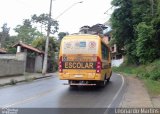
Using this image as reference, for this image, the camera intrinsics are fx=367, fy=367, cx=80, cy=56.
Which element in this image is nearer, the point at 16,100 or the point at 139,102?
the point at 139,102

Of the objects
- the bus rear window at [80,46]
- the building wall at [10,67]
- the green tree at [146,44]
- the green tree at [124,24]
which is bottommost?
the building wall at [10,67]

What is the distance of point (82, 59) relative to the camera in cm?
2055

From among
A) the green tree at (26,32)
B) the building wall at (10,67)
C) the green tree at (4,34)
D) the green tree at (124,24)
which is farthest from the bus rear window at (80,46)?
the green tree at (26,32)

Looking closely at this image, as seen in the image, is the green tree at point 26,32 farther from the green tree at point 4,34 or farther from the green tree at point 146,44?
the green tree at point 146,44

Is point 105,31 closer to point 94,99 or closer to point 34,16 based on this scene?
point 34,16

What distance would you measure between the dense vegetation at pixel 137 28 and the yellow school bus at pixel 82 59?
22.0 metres

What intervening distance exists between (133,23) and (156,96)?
37850mm

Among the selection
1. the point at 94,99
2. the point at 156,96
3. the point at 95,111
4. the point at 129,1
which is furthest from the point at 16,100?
the point at 129,1

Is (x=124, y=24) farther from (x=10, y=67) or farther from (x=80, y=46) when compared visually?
(x=80, y=46)

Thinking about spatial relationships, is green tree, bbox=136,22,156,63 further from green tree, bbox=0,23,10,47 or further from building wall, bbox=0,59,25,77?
green tree, bbox=0,23,10,47

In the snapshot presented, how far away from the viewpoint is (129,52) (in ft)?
184

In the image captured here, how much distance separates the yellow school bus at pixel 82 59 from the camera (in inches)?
805

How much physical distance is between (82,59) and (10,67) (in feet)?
46.9

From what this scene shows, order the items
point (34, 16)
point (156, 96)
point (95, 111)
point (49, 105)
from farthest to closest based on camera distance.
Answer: point (34, 16), point (156, 96), point (49, 105), point (95, 111)
